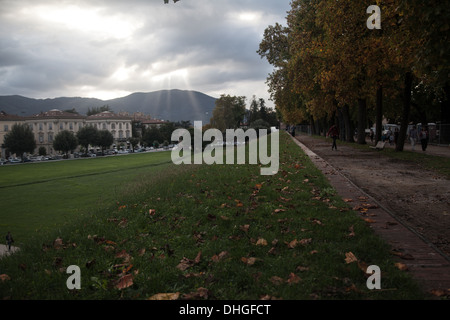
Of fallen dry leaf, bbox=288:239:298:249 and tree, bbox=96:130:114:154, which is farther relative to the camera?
tree, bbox=96:130:114:154

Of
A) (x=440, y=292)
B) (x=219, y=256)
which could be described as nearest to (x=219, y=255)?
(x=219, y=256)

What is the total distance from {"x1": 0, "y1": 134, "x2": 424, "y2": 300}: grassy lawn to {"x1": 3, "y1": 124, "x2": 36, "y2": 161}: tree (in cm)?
9406

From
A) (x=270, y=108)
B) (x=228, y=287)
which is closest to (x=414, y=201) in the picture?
(x=228, y=287)

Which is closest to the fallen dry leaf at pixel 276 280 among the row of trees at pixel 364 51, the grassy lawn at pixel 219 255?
the grassy lawn at pixel 219 255

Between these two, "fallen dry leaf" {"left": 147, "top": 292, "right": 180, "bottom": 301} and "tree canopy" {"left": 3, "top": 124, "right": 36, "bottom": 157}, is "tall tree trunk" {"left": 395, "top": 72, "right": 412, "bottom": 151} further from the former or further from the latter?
"tree canopy" {"left": 3, "top": 124, "right": 36, "bottom": 157}

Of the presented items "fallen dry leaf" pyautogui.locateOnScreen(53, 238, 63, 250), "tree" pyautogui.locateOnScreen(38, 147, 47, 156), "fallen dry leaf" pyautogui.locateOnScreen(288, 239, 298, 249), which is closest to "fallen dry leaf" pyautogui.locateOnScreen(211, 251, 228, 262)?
"fallen dry leaf" pyautogui.locateOnScreen(288, 239, 298, 249)

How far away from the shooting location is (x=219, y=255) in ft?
16.3

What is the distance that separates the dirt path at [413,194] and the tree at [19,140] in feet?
306

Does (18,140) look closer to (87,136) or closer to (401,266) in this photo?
(87,136)

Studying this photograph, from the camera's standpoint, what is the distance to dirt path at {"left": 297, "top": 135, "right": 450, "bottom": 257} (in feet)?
20.7
